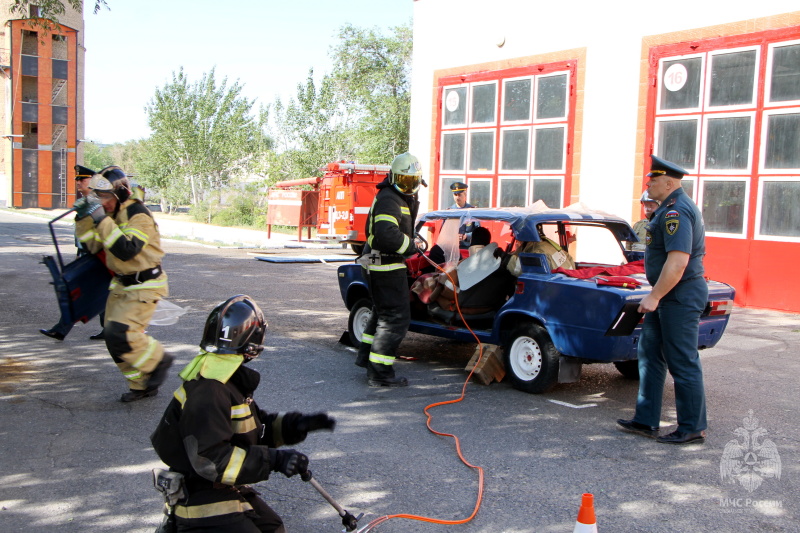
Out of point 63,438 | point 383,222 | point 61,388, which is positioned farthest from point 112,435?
point 383,222

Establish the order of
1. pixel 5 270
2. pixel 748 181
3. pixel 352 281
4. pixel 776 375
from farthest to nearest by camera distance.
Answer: pixel 5 270 → pixel 748 181 → pixel 352 281 → pixel 776 375

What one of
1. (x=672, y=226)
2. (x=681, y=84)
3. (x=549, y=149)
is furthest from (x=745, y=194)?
(x=672, y=226)

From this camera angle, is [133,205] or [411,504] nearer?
[411,504]

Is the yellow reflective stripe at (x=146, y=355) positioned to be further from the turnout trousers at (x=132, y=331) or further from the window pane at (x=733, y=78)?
the window pane at (x=733, y=78)

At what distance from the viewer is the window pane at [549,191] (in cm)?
1517

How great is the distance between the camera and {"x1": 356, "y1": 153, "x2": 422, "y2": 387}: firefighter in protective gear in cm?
657

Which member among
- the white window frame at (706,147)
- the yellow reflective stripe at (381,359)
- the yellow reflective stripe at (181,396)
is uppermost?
the white window frame at (706,147)

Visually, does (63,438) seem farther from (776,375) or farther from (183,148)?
(183,148)

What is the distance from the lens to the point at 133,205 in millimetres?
6070

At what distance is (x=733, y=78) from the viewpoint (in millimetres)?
12461

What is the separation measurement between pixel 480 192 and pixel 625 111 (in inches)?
155

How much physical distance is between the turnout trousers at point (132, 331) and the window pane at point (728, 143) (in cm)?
1005

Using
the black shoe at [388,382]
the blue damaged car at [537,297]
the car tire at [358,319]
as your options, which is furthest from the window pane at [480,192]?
the black shoe at [388,382]

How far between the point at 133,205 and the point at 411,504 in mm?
3467
